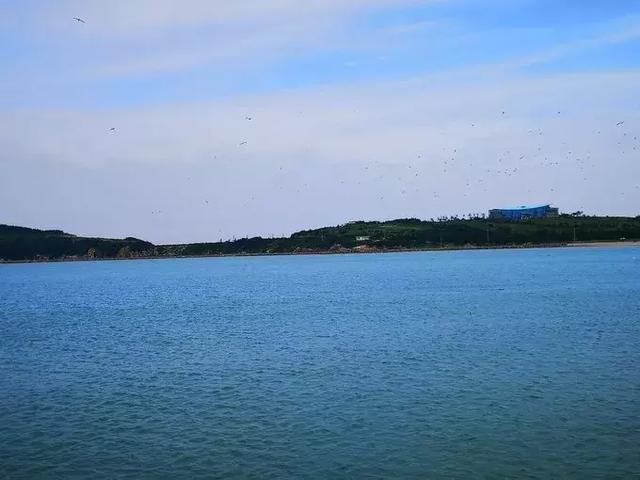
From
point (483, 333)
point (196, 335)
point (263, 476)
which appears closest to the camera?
point (263, 476)

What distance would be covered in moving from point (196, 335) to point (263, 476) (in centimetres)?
3298

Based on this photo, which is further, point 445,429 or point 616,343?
point 616,343

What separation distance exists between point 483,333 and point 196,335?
21.8m

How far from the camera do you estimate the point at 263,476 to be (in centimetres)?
1883

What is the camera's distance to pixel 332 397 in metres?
27.7

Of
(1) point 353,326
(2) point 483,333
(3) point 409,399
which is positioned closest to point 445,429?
(3) point 409,399

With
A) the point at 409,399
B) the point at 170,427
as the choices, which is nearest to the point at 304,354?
the point at 409,399

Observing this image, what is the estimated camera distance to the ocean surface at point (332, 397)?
19.9 metres

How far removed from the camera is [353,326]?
52656mm

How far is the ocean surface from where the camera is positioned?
1989 cm

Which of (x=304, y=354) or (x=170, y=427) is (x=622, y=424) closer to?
(x=170, y=427)

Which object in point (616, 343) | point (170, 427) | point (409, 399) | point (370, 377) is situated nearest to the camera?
point (170, 427)

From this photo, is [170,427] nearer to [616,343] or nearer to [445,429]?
[445,429]

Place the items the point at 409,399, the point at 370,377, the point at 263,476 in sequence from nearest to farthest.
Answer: the point at 263,476, the point at 409,399, the point at 370,377
